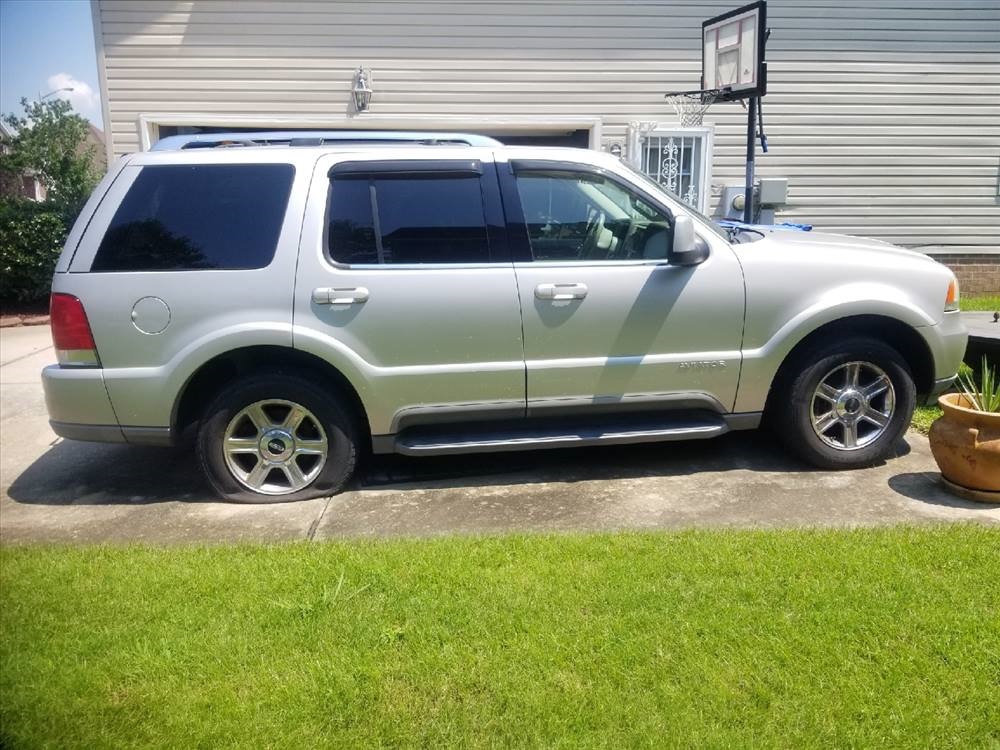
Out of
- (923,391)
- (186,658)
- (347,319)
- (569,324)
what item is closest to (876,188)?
(923,391)

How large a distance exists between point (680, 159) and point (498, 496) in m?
7.92

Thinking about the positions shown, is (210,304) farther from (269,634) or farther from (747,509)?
(747,509)

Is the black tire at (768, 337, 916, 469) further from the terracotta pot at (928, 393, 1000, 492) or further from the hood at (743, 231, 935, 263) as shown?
the hood at (743, 231, 935, 263)

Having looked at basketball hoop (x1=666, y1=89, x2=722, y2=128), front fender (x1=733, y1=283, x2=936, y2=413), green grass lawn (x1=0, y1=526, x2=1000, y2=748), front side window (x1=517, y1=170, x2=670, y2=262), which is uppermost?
basketball hoop (x1=666, y1=89, x2=722, y2=128)

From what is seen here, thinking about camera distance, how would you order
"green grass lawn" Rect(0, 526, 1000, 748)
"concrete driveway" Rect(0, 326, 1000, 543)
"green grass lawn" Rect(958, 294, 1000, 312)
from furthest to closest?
1. "green grass lawn" Rect(958, 294, 1000, 312)
2. "concrete driveway" Rect(0, 326, 1000, 543)
3. "green grass lawn" Rect(0, 526, 1000, 748)

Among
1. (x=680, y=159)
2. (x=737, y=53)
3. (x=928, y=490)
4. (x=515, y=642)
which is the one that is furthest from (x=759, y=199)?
(x=515, y=642)

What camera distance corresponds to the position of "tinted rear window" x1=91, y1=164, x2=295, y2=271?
179 inches

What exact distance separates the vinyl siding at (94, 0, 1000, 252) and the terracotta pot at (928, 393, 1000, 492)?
7592mm

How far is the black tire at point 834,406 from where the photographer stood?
491cm

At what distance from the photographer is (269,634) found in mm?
3262

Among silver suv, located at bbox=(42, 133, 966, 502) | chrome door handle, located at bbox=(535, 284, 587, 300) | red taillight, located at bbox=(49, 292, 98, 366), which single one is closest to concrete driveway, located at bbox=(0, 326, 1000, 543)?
silver suv, located at bbox=(42, 133, 966, 502)

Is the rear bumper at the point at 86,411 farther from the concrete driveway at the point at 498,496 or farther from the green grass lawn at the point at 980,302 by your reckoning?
the green grass lawn at the point at 980,302

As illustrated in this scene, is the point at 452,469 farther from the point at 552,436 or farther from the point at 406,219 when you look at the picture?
the point at 406,219

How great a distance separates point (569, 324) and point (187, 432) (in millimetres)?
2424
